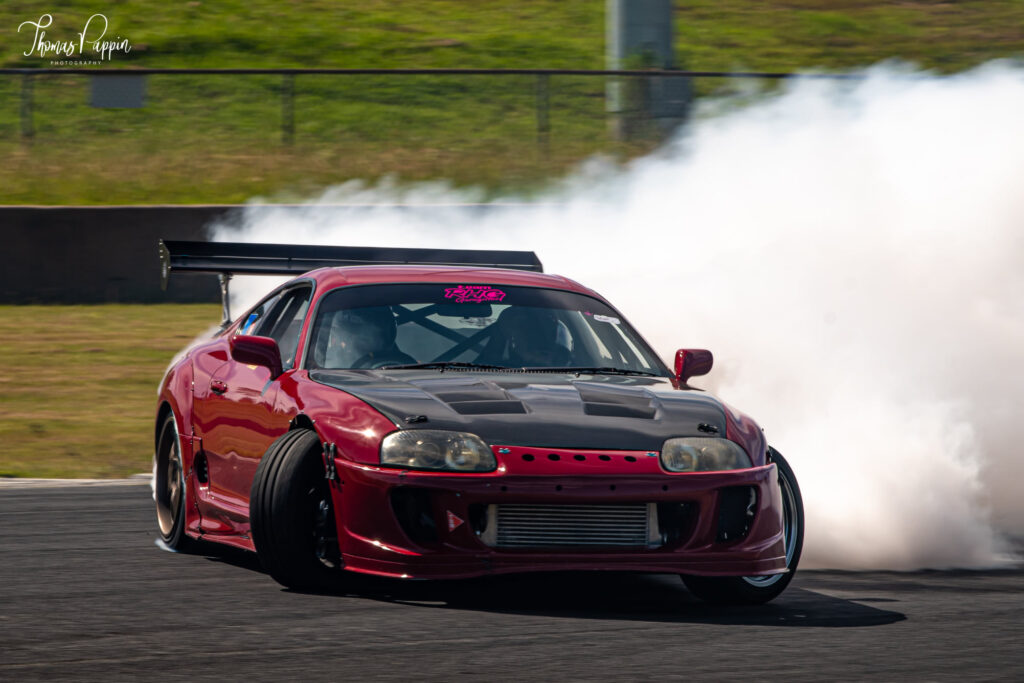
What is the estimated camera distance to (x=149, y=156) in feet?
69.3

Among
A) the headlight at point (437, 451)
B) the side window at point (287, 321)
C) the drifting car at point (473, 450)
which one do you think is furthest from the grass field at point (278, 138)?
the headlight at point (437, 451)

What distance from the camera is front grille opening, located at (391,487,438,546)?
5871 millimetres

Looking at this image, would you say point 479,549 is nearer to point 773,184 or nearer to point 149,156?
point 773,184

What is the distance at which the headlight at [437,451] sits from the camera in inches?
231

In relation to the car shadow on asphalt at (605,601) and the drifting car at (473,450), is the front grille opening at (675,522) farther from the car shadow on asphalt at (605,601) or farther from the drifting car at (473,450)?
the car shadow on asphalt at (605,601)

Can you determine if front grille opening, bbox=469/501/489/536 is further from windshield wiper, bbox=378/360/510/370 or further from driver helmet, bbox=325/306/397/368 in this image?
driver helmet, bbox=325/306/397/368

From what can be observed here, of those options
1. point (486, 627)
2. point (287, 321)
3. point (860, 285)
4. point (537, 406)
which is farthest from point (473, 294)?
point (860, 285)

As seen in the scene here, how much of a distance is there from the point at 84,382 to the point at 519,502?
376 inches

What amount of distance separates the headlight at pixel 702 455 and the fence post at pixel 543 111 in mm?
14176

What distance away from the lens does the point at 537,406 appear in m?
6.20

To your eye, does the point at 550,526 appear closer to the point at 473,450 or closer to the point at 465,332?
the point at 473,450

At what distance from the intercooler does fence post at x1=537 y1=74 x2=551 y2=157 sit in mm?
14517

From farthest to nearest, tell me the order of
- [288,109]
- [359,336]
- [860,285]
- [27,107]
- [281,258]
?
1. [288,109]
2. [27,107]
3. [860,285]
4. [281,258]
5. [359,336]

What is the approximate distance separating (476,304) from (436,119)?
1389cm
